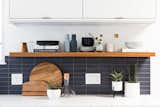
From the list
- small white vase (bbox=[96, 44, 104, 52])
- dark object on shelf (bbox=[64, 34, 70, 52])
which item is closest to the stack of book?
dark object on shelf (bbox=[64, 34, 70, 52])

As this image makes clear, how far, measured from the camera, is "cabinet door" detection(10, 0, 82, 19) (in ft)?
8.67

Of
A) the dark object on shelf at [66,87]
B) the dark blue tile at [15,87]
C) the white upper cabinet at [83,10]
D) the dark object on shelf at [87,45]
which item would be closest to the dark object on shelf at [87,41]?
the dark object on shelf at [87,45]

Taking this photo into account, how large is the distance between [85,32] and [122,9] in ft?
1.71

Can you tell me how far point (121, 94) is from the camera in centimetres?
289

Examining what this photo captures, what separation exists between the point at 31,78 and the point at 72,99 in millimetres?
567

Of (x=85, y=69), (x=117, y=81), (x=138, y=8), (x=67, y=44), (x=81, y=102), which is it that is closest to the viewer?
(x=81, y=102)

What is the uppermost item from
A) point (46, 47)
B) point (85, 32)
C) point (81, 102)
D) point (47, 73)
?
point (85, 32)

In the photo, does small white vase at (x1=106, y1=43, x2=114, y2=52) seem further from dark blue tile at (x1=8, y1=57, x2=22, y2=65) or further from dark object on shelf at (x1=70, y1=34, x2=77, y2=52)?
dark blue tile at (x1=8, y1=57, x2=22, y2=65)

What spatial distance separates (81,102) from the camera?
2.44 m

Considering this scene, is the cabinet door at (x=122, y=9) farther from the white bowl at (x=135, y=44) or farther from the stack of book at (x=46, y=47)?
the stack of book at (x=46, y=47)

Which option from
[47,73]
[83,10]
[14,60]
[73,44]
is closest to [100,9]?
[83,10]

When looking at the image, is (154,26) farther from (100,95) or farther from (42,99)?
(42,99)

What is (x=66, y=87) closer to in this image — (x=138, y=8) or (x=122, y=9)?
(x=122, y=9)

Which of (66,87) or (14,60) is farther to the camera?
(14,60)
